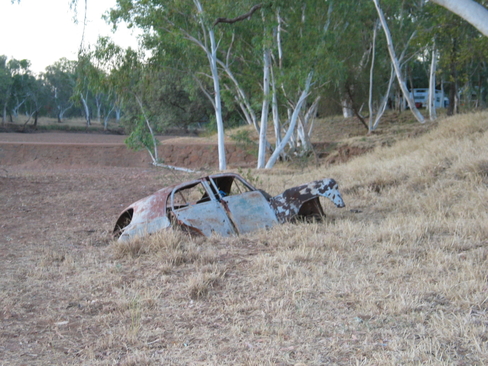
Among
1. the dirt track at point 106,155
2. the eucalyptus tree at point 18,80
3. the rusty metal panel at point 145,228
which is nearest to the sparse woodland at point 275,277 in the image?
the rusty metal panel at point 145,228

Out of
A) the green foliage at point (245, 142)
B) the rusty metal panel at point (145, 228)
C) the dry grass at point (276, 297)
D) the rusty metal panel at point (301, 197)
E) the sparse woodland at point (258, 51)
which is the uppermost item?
the sparse woodland at point (258, 51)

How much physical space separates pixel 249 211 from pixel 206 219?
2.51 feet

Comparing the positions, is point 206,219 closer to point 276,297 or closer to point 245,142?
point 276,297

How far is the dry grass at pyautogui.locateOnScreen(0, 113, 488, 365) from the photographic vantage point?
3.94 meters

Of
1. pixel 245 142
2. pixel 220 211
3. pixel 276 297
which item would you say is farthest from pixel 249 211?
pixel 245 142

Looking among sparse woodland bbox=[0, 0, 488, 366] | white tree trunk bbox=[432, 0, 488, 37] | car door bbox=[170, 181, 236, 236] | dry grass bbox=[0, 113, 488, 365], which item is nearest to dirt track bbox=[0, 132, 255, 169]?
sparse woodland bbox=[0, 0, 488, 366]

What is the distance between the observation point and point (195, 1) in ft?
60.2

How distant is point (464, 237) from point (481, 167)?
446 centimetres

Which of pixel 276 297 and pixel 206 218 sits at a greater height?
pixel 206 218

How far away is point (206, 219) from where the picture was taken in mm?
7785

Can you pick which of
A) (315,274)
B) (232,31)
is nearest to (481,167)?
(315,274)

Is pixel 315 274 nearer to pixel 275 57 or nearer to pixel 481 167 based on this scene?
pixel 481 167

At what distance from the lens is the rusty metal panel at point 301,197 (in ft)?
27.1

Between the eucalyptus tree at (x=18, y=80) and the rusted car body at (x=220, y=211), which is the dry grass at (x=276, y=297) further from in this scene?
the eucalyptus tree at (x=18, y=80)
